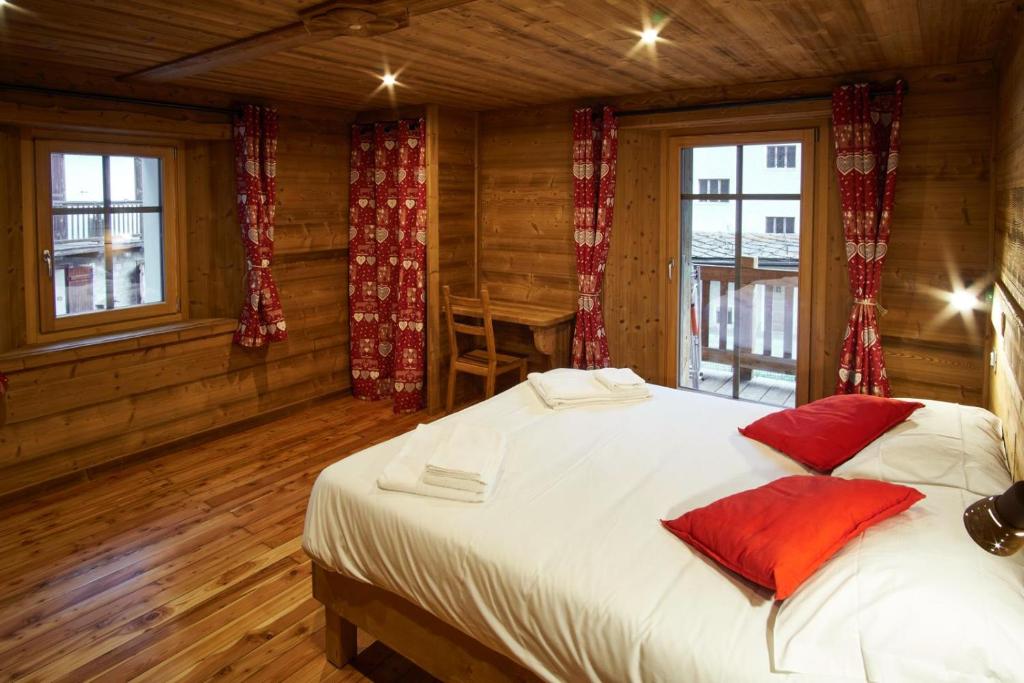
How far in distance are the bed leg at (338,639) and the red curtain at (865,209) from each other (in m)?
2.69

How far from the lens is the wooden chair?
4.57 m

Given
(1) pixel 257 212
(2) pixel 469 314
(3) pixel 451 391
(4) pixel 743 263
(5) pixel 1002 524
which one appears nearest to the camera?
(5) pixel 1002 524

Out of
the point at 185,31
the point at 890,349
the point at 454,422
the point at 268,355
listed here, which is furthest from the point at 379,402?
the point at 890,349

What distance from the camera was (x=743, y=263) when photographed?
4.30m

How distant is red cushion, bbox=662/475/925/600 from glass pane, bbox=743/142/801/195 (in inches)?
101

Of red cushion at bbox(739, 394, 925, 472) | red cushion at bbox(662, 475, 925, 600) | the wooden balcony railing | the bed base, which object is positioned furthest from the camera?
the wooden balcony railing

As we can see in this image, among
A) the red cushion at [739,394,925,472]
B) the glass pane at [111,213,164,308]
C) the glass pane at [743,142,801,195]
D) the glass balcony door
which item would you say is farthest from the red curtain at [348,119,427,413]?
the red cushion at [739,394,925,472]

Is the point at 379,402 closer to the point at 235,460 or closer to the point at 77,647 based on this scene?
the point at 235,460

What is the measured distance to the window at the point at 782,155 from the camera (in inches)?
160

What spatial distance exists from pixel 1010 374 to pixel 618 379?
55.5 inches

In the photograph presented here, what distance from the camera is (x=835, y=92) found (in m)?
3.65

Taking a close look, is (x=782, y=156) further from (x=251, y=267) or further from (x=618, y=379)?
(x=251, y=267)

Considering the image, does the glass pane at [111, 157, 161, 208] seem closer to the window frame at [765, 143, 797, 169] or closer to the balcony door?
the balcony door

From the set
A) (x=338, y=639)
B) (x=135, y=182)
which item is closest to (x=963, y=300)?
(x=338, y=639)
